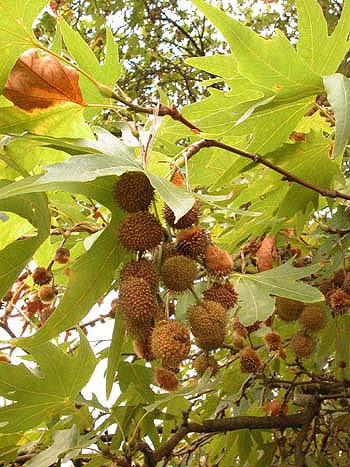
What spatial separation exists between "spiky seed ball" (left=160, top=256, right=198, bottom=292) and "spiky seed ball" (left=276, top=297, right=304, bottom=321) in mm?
667

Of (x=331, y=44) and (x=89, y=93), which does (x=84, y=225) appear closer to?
(x=89, y=93)

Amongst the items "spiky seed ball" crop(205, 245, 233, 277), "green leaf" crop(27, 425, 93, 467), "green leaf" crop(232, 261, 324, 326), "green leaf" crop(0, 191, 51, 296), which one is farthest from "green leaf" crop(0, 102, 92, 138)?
"green leaf" crop(27, 425, 93, 467)

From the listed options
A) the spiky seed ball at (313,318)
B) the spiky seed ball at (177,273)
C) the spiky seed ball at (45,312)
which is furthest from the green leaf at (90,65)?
the spiky seed ball at (45,312)

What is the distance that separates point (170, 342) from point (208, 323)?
9cm

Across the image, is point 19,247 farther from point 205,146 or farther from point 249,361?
point 249,361

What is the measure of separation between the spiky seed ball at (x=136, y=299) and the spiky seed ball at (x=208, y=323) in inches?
3.8

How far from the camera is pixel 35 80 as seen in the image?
1.28m

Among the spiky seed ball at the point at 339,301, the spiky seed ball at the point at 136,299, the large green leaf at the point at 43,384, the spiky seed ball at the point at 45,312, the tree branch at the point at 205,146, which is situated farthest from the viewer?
the spiky seed ball at the point at 45,312

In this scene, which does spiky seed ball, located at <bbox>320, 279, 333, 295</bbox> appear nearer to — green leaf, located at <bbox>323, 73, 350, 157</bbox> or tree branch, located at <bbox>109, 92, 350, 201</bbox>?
tree branch, located at <bbox>109, 92, 350, 201</bbox>

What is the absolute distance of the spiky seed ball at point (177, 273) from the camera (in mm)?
1206

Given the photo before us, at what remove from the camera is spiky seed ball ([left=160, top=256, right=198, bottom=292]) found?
1.21 meters

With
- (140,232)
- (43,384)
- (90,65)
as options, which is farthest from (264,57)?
(43,384)

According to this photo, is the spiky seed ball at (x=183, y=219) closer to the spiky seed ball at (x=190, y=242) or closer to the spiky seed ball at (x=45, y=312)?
the spiky seed ball at (x=190, y=242)

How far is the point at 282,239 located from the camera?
7.35ft
